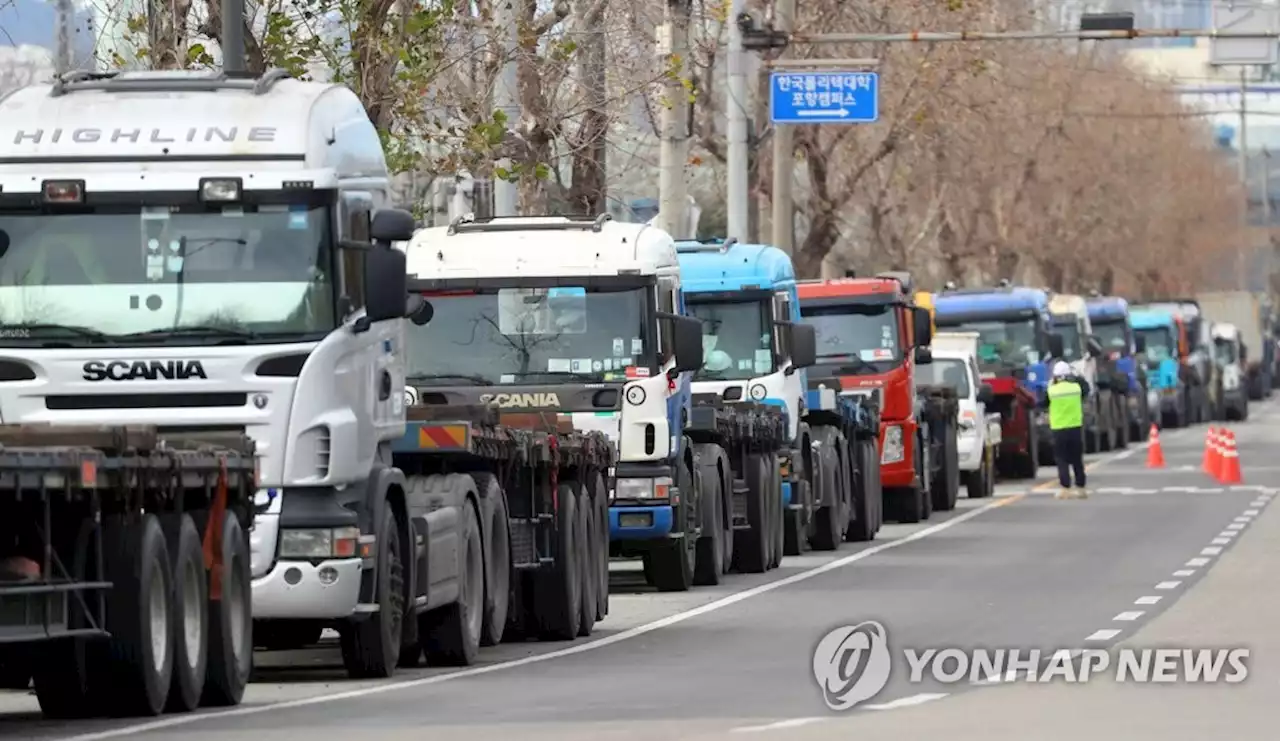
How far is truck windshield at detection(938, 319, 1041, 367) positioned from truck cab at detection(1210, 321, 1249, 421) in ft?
137

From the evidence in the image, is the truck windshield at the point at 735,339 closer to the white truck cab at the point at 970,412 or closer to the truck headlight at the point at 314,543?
the truck headlight at the point at 314,543

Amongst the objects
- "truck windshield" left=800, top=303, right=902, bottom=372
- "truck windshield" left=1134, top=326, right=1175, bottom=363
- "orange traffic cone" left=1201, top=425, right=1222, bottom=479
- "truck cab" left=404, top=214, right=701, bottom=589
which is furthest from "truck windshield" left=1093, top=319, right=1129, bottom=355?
"truck cab" left=404, top=214, right=701, bottom=589

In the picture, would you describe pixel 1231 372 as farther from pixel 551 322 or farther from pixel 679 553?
pixel 551 322

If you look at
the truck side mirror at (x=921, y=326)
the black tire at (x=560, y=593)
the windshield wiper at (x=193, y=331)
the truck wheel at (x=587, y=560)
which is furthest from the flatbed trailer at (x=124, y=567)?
the truck side mirror at (x=921, y=326)

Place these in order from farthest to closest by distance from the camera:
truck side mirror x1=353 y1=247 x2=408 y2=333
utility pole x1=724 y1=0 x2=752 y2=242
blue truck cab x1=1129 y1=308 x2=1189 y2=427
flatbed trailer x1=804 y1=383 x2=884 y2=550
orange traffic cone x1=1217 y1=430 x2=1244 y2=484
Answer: blue truck cab x1=1129 y1=308 x2=1189 y2=427 < orange traffic cone x1=1217 y1=430 x2=1244 y2=484 < utility pole x1=724 y1=0 x2=752 y2=242 < flatbed trailer x1=804 y1=383 x2=884 y2=550 < truck side mirror x1=353 y1=247 x2=408 y2=333

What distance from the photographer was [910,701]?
15.3 meters

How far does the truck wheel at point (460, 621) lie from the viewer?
1877 cm

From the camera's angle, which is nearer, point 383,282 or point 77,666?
point 77,666

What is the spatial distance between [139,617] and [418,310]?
3999 mm

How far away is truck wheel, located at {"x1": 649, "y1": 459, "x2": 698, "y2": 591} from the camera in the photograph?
25562 millimetres

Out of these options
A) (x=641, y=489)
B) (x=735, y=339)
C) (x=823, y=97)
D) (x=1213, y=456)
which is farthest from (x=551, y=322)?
(x=1213, y=456)

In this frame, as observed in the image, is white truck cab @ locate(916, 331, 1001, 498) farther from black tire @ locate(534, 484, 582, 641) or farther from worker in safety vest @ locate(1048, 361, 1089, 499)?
black tire @ locate(534, 484, 582, 641)

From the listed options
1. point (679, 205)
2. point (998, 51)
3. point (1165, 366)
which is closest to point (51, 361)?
point (679, 205)

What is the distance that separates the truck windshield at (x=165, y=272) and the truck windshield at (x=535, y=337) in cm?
670
